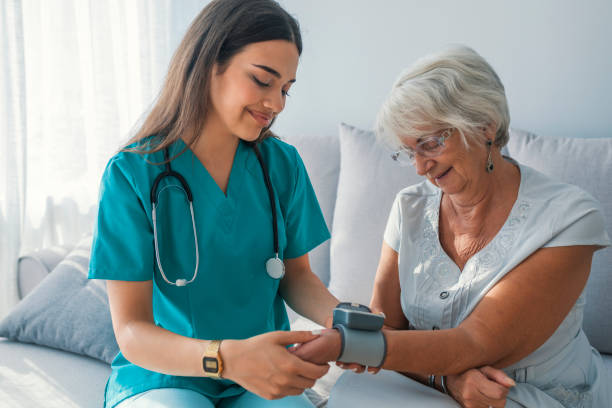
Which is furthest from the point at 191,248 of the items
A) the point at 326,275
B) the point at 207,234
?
the point at 326,275

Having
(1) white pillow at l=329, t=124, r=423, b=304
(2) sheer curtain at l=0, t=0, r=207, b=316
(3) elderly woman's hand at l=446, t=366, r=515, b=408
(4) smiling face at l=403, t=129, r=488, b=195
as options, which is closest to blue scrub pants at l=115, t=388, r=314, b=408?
(3) elderly woman's hand at l=446, t=366, r=515, b=408

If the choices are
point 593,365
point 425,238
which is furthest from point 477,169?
point 593,365

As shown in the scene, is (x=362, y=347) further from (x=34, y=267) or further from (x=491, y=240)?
(x=34, y=267)

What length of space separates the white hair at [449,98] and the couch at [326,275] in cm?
62

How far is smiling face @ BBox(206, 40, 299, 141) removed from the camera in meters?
1.13

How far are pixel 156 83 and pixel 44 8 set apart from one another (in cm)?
56

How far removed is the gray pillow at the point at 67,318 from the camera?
1.69 m

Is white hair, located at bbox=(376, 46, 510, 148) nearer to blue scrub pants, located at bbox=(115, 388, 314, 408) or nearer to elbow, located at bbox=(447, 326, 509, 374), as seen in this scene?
elbow, located at bbox=(447, 326, 509, 374)

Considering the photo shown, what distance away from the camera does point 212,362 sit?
3.33 feet

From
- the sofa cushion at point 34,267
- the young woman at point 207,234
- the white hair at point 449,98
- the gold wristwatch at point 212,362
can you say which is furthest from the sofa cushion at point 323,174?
the gold wristwatch at point 212,362

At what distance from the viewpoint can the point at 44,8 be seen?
2.18m

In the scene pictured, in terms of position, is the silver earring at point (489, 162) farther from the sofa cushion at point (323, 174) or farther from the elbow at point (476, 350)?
the sofa cushion at point (323, 174)

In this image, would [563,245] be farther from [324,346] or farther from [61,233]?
[61,233]

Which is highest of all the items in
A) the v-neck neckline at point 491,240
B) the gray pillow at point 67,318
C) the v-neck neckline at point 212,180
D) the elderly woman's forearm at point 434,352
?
the v-neck neckline at point 212,180
